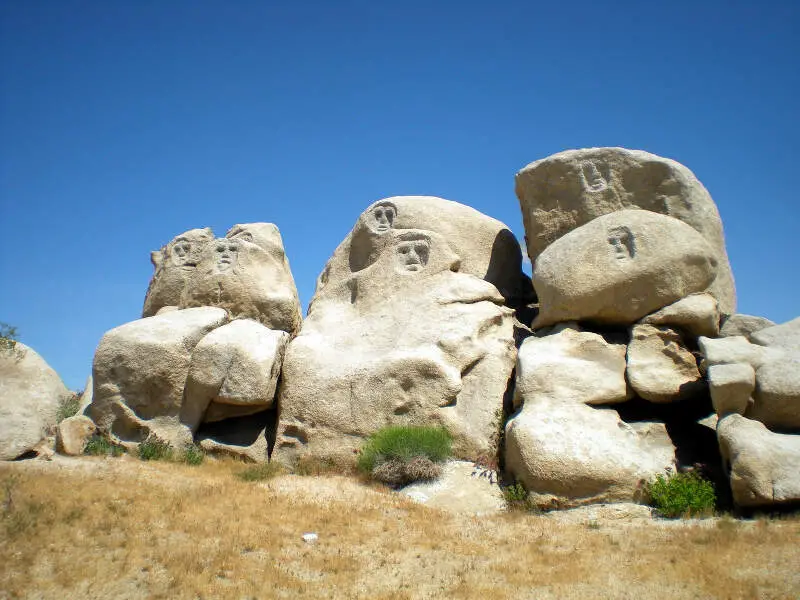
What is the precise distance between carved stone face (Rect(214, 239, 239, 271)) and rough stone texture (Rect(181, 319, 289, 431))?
2198mm

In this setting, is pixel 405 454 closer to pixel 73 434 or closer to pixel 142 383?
pixel 142 383

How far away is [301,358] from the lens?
12414 millimetres

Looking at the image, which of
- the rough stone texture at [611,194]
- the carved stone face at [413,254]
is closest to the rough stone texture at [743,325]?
the rough stone texture at [611,194]

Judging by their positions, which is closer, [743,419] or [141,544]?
[141,544]

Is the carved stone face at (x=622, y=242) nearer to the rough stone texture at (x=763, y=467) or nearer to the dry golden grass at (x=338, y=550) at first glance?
the rough stone texture at (x=763, y=467)

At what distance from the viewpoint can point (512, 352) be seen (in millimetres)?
12500

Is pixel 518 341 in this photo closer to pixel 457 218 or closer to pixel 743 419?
pixel 457 218

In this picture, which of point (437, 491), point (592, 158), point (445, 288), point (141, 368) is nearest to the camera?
point (437, 491)

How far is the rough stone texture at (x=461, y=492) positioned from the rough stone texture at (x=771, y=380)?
11.1ft

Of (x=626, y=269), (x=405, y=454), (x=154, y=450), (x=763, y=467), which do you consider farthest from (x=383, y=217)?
(x=763, y=467)

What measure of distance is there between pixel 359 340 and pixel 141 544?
5.75 metres

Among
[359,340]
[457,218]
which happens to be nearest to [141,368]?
[359,340]

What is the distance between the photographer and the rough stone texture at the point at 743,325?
1217 cm

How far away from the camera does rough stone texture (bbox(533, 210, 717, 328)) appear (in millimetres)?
11586
